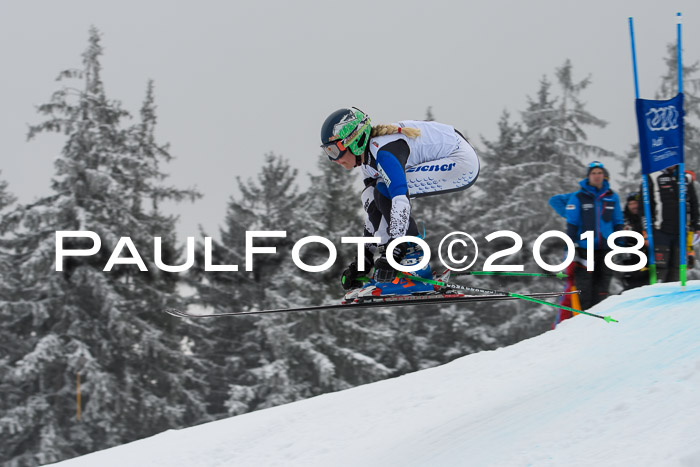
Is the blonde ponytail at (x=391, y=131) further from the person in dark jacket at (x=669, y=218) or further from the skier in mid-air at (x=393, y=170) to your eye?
the person in dark jacket at (x=669, y=218)

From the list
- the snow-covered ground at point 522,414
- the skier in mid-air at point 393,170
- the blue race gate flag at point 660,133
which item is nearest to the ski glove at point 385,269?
the skier in mid-air at point 393,170

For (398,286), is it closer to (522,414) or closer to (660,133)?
(522,414)

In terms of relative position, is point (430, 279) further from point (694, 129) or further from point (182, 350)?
point (694, 129)

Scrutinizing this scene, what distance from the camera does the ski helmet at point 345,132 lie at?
17.9ft

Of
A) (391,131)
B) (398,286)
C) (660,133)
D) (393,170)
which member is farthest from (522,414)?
(660,133)

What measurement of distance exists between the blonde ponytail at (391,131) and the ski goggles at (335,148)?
27 centimetres

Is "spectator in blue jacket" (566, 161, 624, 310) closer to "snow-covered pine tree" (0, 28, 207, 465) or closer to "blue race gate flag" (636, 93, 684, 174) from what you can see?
"blue race gate flag" (636, 93, 684, 174)

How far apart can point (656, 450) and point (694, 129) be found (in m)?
26.7

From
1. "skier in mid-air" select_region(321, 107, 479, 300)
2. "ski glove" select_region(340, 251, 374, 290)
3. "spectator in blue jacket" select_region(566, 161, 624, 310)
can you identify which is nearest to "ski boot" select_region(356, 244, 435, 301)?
"skier in mid-air" select_region(321, 107, 479, 300)

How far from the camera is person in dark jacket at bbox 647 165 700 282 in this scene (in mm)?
7969

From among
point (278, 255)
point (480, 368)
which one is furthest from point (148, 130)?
point (480, 368)

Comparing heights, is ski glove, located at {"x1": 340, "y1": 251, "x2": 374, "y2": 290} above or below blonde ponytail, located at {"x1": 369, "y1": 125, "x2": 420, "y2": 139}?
below

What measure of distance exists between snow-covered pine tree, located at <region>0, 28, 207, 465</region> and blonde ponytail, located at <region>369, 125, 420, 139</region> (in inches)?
701

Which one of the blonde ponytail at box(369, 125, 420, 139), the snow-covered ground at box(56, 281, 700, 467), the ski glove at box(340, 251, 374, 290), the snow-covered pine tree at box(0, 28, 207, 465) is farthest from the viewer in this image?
the snow-covered pine tree at box(0, 28, 207, 465)
